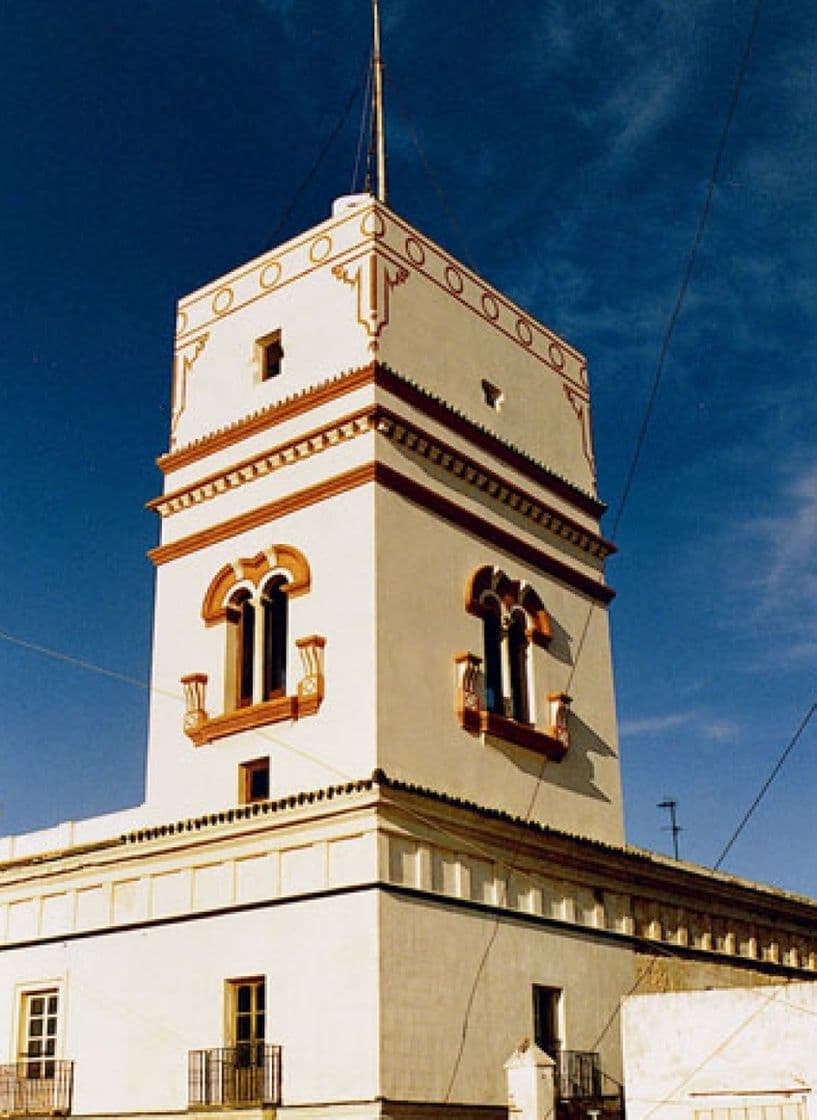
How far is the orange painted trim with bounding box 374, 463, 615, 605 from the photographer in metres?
21.5

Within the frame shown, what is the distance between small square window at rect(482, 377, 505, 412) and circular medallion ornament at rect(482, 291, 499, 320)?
1.46 m

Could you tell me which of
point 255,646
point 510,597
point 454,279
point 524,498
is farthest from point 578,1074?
point 454,279

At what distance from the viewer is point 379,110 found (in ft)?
85.0

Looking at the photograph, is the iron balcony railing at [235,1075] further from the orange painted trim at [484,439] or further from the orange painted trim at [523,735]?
the orange painted trim at [484,439]

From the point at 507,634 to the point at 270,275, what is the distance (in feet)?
25.7

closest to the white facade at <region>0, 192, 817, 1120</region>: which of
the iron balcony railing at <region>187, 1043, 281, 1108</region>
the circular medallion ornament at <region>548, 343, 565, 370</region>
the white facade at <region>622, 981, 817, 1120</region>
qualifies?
the iron balcony railing at <region>187, 1043, 281, 1108</region>

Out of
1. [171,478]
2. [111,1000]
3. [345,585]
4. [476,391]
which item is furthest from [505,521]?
[111,1000]

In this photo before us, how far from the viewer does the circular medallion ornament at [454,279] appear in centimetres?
2467

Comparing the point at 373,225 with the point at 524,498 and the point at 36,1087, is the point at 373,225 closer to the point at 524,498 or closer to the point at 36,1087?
the point at 524,498

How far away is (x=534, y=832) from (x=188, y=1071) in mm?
6124

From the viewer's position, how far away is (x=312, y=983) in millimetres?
18172

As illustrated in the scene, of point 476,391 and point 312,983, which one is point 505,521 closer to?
point 476,391

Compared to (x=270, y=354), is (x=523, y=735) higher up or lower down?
lower down

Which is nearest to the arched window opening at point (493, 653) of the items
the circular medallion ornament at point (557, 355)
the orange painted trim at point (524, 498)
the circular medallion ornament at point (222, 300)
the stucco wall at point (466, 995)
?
the orange painted trim at point (524, 498)
